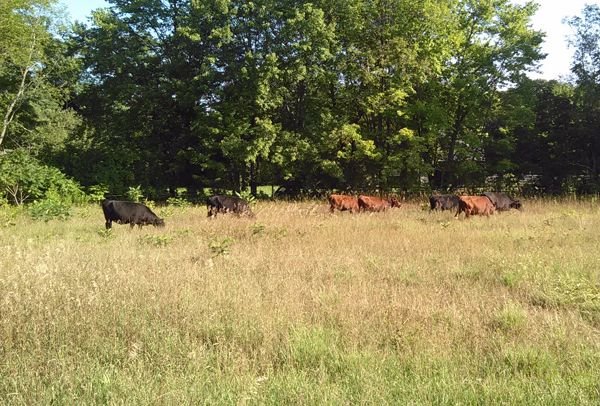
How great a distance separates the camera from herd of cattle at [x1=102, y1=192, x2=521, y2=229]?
14281mm

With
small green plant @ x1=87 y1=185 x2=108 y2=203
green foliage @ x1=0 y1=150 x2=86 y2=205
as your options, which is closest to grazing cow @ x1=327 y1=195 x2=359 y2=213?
green foliage @ x1=0 y1=150 x2=86 y2=205

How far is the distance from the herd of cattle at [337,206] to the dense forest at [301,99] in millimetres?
6176

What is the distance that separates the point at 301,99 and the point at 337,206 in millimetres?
10223

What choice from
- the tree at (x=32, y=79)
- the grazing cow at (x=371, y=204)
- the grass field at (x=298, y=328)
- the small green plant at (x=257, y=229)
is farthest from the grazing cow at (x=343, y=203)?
the tree at (x=32, y=79)

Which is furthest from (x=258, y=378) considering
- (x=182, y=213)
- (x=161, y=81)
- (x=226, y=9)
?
(x=161, y=81)

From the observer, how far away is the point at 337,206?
62.0ft

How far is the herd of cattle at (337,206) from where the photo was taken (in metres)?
14.3

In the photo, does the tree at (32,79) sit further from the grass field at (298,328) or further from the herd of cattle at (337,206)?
the grass field at (298,328)

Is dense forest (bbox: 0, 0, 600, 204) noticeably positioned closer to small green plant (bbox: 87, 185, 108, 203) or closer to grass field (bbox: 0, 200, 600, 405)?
small green plant (bbox: 87, 185, 108, 203)

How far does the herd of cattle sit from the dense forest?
20.3 ft

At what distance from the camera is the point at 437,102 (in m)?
25.5

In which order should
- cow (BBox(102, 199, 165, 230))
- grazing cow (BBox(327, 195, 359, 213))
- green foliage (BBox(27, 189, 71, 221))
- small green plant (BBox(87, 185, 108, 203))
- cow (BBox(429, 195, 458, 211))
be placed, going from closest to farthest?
cow (BBox(102, 199, 165, 230)) → green foliage (BBox(27, 189, 71, 221)) → cow (BBox(429, 195, 458, 211)) → grazing cow (BBox(327, 195, 359, 213)) → small green plant (BBox(87, 185, 108, 203))

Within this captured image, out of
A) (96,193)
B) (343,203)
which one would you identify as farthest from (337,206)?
(96,193)

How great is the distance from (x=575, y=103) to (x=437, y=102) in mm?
7240
